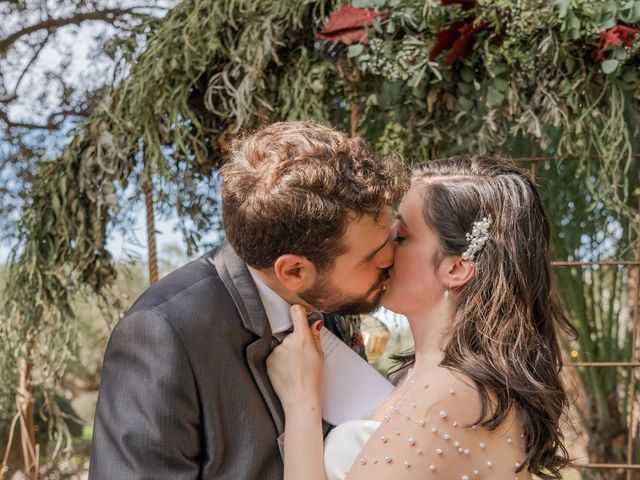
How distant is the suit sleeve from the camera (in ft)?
4.54

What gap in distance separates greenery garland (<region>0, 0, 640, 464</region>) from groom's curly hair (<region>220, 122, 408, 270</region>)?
3.20 feet

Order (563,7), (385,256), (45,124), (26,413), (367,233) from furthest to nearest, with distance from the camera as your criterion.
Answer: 1. (45,124)
2. (26,413)
3. (563,7)
4. (385,256)
5. (367,233)

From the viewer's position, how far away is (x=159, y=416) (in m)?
1.39

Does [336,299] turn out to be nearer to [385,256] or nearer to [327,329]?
[385,256]

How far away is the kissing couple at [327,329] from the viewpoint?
4.67 feet

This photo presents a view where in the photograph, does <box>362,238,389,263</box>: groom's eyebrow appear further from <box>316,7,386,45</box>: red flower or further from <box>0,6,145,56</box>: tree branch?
<box>0,6,145,56</box>: tree branch

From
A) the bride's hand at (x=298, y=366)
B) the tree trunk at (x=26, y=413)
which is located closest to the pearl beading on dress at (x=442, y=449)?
the bride's hand at (x=298, y=366)

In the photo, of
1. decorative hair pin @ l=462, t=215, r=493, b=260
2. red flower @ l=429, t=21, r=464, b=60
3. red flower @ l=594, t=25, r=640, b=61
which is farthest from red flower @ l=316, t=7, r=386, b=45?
decorative hair pin @ l=462, t=215, r=493, b=260

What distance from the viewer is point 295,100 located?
8.46 feet

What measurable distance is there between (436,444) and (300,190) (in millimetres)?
540

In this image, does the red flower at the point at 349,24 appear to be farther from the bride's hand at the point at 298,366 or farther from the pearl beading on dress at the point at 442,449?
the pearl beading on dress at the point at 442,449

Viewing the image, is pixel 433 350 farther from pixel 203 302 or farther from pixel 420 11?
pixel 420 11

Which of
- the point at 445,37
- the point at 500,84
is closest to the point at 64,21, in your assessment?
the point at 445,37

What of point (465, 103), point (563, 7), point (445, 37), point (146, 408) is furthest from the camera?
point (465, 103)
